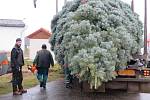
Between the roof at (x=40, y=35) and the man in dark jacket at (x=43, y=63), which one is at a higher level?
the roof at (x=40, y=35)

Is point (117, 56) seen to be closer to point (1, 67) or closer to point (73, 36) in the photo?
point (73, 36)

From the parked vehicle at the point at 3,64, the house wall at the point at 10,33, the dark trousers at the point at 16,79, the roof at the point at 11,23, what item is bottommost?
the dark trousers at the point at 16,79

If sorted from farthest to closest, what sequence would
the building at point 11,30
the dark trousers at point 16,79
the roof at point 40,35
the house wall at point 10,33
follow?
the building at point 11,30
the house wall at point 10,33
the roof at point 40,35
the dark trousers at point 16,79

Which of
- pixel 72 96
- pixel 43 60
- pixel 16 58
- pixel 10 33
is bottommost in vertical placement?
pixel 72 96

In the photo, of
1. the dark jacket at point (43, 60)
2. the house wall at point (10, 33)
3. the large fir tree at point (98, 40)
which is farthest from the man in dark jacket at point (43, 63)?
the house wall at point (10, 33)

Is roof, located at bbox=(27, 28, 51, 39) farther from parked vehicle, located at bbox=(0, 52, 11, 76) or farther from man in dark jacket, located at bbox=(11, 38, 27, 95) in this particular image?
man in dark jacket, located at bbox=(11, 38, 27, 95)

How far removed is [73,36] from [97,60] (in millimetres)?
1151

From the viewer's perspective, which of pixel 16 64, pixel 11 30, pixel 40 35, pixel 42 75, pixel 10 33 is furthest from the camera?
pixel 11 30

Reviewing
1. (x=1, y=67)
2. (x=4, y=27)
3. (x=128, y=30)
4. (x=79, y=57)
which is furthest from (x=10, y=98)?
(x=4, y=27)

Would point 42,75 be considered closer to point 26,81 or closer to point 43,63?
point 43,63

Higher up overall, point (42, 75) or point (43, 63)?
point (43, 63)

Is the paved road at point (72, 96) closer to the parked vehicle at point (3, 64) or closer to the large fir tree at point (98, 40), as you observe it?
the large fir tree at point (98, 40)

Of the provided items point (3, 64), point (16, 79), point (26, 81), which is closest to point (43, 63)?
point (3, 64)

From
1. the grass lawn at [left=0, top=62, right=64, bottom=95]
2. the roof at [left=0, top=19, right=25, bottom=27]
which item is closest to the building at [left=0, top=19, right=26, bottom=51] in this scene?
the roof at [left=0, top=19, right=25, bottom=27]
